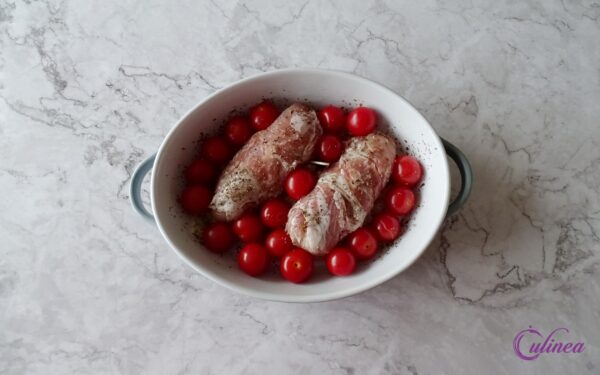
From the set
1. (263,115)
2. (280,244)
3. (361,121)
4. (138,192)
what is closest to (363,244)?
(280,244)

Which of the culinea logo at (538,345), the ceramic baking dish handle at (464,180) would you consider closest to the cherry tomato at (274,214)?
the ceramic baking dish handle at (464,180)

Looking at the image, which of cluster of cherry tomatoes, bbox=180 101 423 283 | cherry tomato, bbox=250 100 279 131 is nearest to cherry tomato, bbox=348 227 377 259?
cluster of cherry tomatoes, bbox=180 101 423 283

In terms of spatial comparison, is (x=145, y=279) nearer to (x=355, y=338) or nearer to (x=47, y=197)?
(x=47, y=197)

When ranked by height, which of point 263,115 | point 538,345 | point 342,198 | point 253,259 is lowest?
point 538,345

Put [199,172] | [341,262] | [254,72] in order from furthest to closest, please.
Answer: [254,72]
[199,172]
[341,262]

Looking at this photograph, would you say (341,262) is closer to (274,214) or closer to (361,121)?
(274,214)

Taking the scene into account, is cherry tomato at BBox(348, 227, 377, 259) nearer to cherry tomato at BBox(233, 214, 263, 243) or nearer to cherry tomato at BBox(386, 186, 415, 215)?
cherry tomato at BBox(386, 186, 415, 215)
